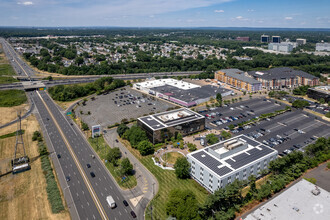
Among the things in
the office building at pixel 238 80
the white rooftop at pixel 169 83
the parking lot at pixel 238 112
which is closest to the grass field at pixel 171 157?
the parking lot at pixel 238 112

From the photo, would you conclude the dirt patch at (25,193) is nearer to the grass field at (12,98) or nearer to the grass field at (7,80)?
the grass field at (12,98)

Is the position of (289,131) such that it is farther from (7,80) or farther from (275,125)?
(7,80)

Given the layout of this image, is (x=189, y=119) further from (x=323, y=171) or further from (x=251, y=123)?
(x=323, y=171)

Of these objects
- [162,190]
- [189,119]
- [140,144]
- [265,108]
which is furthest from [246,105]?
[162,190]

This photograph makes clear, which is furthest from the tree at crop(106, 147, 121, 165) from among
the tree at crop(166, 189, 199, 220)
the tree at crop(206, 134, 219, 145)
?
the tree at crop(206, 134, 219, 145)

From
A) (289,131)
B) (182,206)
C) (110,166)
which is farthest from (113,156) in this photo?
(289,131)

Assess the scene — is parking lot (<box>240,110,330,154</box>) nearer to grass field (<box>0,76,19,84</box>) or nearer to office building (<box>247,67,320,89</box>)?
Result: office building (<box>247,67,320,89</box>)
